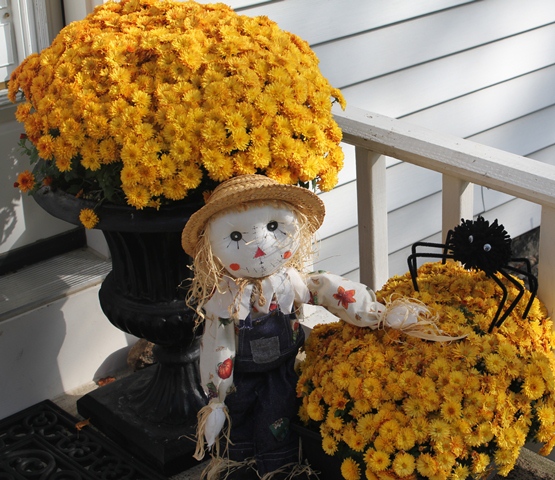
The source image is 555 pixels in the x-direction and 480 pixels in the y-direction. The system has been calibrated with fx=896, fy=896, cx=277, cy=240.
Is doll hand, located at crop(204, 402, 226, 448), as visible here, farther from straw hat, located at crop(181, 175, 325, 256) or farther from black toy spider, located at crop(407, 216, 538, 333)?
black toy spider, located at crop(407, 216, 538, 333)

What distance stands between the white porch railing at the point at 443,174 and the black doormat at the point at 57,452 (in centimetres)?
87

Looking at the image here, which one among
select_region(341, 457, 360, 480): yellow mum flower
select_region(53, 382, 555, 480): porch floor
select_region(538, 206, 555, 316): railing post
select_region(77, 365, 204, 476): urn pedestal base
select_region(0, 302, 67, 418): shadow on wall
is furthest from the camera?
select_region(0, 302, 67, 418): shadow on wall

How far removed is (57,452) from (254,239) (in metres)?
0.97

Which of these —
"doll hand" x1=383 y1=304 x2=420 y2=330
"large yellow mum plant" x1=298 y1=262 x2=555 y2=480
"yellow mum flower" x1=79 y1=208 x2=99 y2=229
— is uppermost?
"yellow mum flower" x1=79 y1=208 x2=99 y2=229

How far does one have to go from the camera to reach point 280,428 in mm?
2191

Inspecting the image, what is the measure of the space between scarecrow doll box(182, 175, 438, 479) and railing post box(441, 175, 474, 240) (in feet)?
1.21

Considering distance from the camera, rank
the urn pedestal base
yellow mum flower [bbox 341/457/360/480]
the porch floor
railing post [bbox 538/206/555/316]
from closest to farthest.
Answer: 1. yellow mum flower [bbox 341/457/360/480]
2. railing post [bbox 538/206/555/316]
3. the porch floor
4. the urn pedestal base

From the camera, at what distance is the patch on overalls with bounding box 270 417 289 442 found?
86.1 inches

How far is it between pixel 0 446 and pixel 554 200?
1.65m

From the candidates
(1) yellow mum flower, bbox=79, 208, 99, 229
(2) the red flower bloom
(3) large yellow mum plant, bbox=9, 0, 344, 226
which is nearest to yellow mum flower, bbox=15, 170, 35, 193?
(3) large yellow mum plant, bbox=9, 0, 344, 226

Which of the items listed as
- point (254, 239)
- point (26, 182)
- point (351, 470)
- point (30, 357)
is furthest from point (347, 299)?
point (30, 357)

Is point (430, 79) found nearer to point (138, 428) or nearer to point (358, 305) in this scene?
point (358, 305)

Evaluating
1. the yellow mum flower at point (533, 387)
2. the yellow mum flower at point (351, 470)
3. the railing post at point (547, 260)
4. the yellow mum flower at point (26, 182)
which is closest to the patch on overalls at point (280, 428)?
the yellow mum flower at point (351, 470)

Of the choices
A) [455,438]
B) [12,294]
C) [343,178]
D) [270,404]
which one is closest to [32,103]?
[12,294]
